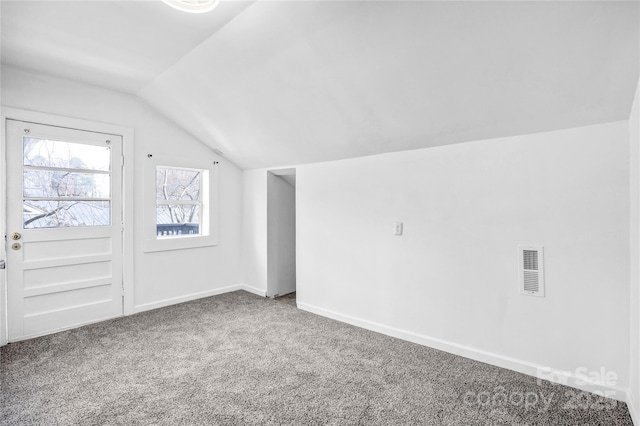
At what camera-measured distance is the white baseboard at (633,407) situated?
184 cm

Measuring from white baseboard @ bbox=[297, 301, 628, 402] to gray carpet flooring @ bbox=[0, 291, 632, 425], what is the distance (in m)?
0.07

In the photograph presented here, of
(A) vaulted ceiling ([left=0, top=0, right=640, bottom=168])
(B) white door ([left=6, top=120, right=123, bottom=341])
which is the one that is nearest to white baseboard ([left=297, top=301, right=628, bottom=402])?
(A) vaulted ceiling ([left=0, top=0, right=640, bottom=168])

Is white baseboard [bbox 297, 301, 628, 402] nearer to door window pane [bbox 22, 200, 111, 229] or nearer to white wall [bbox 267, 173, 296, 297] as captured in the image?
white wall [bbox 267, 173, 296, 297]

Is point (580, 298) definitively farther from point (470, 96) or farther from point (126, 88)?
point (126, 88)

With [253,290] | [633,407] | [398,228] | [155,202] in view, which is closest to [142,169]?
[155,202]

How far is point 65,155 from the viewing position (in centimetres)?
340

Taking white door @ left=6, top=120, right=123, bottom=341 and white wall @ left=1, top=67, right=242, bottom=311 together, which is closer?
white door @ left=6, top=120, right=123, bottom=341

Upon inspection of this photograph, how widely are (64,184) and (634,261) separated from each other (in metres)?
4.75

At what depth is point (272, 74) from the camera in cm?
276

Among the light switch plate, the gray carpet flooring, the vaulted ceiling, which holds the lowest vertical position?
the gray carpet flooring

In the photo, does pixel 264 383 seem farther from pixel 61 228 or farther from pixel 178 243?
pixel 61 228

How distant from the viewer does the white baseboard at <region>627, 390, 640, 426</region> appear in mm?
1838

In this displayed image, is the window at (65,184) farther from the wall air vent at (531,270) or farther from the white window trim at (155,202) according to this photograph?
the wall air vent at (531,270)

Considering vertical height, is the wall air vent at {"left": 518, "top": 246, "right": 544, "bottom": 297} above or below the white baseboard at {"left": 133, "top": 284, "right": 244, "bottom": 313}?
above
